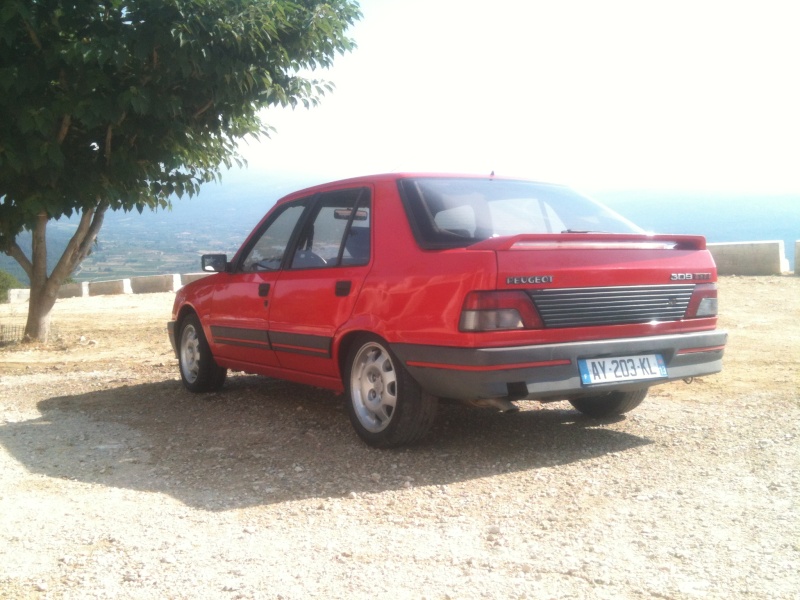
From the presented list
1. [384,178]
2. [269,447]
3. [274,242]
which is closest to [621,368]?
[384,178]

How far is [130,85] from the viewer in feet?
32.9

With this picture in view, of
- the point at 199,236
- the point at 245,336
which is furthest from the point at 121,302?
A: the point at 199,236

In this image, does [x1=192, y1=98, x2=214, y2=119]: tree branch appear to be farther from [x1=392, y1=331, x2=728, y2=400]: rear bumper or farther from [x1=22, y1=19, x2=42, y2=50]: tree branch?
[x1=392, y1=331, x2=728, y2=400]: rear bumper

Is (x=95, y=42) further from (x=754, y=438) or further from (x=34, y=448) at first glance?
(x=754, y=438)

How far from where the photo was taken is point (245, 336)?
6.51 meters

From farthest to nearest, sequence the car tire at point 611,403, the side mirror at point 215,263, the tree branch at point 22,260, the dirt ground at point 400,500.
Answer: the tree branch at point 22,260 < the side mirror at point 215,263 < the car tire at point 611,403 < the dirt ground at point 400,500

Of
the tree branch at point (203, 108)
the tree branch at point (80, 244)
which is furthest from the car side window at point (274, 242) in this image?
the tree branch at point (80, 244)

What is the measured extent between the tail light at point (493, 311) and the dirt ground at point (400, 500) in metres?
0.80

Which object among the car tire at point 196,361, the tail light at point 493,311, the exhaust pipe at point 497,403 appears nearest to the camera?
the tail light at point 493,311

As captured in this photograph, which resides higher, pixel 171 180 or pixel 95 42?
pixel 95 42

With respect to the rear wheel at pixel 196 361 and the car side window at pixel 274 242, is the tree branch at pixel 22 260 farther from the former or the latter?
the car side window at pixel 274 242

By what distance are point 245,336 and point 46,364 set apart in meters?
4.74

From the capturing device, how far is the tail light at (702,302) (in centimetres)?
507

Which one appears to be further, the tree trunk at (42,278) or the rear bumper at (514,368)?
the tree trunk at (42,278)
